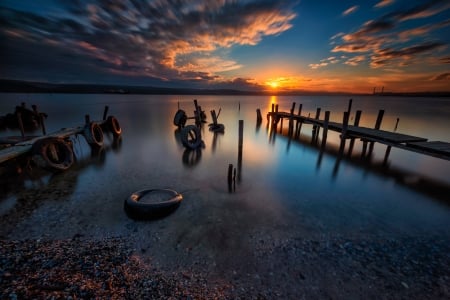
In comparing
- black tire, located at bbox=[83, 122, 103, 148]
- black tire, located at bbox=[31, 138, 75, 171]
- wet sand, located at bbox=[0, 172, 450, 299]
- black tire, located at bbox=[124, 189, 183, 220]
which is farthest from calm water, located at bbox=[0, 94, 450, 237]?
black tire, located at bbox=[83, 122, 103, 148]

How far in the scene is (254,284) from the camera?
4047 millimetres

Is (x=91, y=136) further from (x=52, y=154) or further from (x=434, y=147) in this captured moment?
(x=434, y=147)

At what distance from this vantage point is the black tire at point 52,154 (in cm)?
900

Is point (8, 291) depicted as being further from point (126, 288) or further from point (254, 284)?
point (254, 284)

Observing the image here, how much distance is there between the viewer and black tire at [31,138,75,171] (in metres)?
9.00

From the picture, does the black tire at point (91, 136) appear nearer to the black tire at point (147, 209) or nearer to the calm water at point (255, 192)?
the calm water at point (255, 192)

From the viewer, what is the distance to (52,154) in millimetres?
9992

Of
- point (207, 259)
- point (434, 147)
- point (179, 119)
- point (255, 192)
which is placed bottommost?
point (255, 192)

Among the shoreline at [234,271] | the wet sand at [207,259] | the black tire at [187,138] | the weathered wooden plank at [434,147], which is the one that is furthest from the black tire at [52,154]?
the weathered wooden plank at [434,147]

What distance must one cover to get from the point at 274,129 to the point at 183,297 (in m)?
23.6

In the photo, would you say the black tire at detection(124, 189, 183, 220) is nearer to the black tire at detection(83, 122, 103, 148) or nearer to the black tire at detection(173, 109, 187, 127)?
the black tire at detection(83, 122, 103, 148)

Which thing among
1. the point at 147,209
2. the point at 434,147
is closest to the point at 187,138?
the point at 147,209

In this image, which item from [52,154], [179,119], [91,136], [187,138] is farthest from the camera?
[179,119]

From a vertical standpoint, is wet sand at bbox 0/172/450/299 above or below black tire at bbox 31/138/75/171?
below
